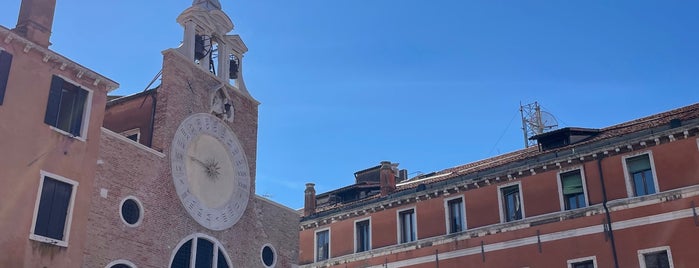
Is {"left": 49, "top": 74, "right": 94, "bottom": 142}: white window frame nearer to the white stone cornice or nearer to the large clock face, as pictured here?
the white stone cornice

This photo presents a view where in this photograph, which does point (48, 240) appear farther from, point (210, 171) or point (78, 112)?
point (210, 171)

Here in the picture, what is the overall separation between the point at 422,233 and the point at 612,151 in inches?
327

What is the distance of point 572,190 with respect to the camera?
1016 inches

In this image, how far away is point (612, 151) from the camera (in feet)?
81.8

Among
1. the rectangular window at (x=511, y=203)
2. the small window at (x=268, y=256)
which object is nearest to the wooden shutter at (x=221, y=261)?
the small window at (x=268, y=256)

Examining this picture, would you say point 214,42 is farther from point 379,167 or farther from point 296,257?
point 379,167

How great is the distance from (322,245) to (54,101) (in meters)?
17.6

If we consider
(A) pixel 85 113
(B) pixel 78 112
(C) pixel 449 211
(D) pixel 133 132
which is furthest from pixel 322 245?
(B) pixel 78 112

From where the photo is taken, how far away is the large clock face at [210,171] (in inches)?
815

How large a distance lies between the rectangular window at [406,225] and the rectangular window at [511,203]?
4.23m

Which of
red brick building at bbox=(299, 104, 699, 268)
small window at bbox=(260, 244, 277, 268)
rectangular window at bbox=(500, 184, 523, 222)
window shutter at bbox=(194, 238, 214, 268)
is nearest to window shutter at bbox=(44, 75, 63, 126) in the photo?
window shutter at bbox=(194, 238, 214, 268)

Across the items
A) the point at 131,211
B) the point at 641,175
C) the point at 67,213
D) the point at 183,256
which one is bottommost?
the point at 183,256

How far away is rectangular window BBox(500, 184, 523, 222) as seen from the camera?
2695 cm

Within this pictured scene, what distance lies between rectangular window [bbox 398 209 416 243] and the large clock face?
29.6 feet
